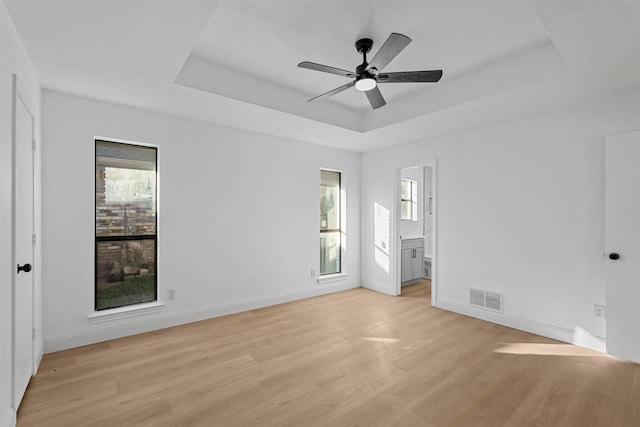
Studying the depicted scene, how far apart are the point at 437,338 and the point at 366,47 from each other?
2939 millimetres

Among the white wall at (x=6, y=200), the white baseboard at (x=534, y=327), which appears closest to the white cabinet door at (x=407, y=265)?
the white baseboard at (x=534, y=327)

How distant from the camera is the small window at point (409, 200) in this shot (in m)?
6.70

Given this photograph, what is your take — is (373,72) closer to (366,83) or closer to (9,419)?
(366,83)

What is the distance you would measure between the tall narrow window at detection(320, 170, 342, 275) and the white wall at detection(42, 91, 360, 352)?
177 mm

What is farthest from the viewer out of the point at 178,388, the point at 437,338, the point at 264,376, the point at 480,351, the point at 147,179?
the point at 147,179

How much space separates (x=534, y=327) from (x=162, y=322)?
13.9 ft

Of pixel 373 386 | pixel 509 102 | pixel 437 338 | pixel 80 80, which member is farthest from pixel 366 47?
pixel 437 338

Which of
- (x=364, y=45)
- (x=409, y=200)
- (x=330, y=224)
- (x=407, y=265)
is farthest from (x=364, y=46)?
(x=409, y=200)

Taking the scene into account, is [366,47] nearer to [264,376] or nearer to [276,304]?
[264,376]

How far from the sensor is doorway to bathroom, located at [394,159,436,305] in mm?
4984

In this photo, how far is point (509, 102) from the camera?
126 inches

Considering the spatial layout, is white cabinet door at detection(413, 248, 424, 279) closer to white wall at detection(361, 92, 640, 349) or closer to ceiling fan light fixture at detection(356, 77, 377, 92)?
white wall at detection(361, 92, 640, 349)

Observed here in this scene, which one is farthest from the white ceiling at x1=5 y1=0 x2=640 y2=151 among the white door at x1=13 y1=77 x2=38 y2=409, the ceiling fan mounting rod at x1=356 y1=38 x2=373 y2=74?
the white door at x1=13 y1=77 x2=38 y2=409

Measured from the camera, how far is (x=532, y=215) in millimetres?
3557
